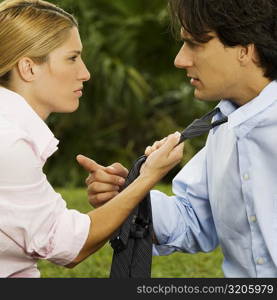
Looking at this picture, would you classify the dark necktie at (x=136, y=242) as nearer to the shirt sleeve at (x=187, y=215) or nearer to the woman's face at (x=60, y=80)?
the shirt sleeve at (x=187, y=215)

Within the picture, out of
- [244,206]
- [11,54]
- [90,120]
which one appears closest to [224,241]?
[244,206]

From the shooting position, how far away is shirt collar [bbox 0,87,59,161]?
109 inches

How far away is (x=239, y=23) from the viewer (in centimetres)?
295

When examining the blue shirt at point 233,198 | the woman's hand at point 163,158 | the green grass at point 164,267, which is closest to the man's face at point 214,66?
the blue shirt at point 233,198

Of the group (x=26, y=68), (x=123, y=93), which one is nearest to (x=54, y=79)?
(x=26, y=68)

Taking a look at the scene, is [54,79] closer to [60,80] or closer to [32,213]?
[60,80]

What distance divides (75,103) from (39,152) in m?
0.37

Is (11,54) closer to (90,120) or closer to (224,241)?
(224,241)

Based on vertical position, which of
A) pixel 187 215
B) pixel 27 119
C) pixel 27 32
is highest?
pixel 27 32

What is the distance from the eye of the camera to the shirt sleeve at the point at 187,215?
10.0ft

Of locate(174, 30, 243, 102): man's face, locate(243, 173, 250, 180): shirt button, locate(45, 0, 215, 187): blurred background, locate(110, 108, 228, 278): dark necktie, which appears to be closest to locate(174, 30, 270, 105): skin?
locate(174, 30, 243, 102): man's face

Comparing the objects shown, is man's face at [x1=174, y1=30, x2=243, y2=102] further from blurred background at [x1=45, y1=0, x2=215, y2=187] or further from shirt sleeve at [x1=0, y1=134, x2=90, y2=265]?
blurred background at [x1=45, y1=0, x2=215, y2=187]

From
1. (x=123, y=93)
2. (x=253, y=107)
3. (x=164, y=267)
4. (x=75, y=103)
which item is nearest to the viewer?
(x=253, y=107)

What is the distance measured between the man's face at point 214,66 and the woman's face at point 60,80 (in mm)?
391
